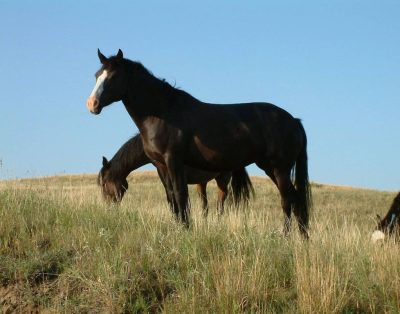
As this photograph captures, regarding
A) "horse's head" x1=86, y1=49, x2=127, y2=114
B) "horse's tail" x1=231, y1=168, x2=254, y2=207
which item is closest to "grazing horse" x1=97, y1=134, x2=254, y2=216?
"horse's tail" x1=231, y1=168, x2=254, y2=207

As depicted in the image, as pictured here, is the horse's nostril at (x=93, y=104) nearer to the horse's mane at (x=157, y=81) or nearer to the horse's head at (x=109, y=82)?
the horse's head at (x=109, y=82)

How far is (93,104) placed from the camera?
8133 mm

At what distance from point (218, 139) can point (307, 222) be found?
85.8 inches

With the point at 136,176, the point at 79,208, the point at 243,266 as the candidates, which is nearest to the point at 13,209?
the point at 79,208

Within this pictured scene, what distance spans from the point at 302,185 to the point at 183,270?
14.9 ft

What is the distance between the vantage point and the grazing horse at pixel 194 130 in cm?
843

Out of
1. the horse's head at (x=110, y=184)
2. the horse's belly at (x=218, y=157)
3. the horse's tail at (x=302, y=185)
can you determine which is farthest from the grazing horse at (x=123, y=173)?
the horse's belly at (x=218, y=157)

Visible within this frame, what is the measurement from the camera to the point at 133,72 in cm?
885

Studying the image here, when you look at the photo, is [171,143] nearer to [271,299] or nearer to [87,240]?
[87,240]

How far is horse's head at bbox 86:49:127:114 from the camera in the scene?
8.24 metres

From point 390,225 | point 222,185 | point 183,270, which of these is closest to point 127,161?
point 222,185

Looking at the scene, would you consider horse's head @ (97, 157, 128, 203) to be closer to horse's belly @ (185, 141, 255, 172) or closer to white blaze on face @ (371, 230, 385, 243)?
horse's belly @ (185, 141, 255, 172)

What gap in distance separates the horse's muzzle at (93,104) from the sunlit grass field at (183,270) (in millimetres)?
1520

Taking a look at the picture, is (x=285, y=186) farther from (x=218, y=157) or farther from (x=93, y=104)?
(x=93, y=104)
